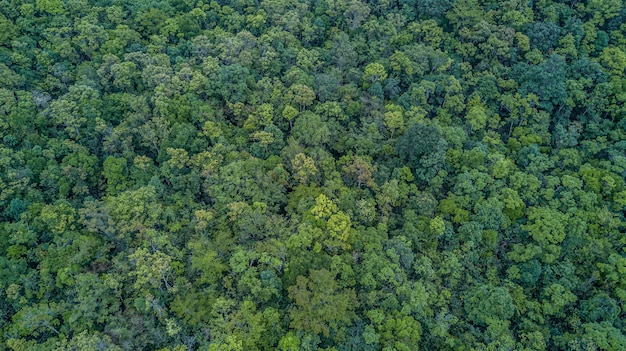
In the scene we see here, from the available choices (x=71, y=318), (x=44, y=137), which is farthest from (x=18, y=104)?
(x=71, y=318)

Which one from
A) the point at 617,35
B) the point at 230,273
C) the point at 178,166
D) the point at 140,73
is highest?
the point at 617,35

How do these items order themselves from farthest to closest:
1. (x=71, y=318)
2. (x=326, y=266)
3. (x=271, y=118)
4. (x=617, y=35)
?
(x=617, y=35) → (x=271, y=118) → (x=326, y=266) → (x=71, y=318)

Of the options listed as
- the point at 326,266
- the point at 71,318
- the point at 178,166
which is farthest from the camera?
the point at 178,166

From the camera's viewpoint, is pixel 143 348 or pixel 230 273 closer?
pixel 143 348

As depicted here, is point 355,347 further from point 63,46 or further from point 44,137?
point 63,46

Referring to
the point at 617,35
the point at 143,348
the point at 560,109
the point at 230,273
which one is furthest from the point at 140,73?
the point at 617,35

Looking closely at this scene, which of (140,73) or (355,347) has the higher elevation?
(140,73)
